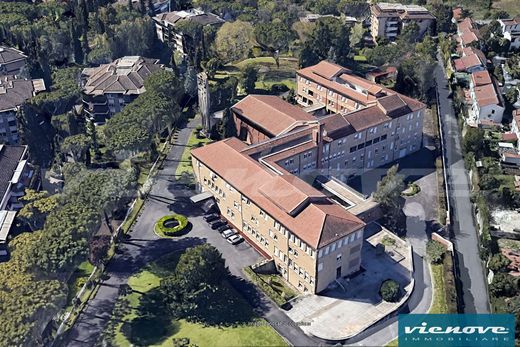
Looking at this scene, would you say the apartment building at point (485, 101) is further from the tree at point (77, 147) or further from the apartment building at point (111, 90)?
the tree at point (77, 147)

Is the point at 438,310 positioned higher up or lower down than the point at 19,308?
lower down

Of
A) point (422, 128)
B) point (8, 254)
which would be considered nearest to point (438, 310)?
point (422, 128)

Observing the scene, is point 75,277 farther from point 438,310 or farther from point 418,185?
point 418,185

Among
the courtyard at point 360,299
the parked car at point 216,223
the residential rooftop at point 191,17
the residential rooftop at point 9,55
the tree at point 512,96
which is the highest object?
the residential rooftop at point 191,17

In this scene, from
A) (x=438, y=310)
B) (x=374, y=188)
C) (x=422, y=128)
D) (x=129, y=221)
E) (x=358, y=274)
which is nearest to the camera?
(x=438, y=310)

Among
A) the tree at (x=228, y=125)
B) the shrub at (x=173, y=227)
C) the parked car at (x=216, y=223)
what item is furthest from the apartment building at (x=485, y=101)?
the shrub at (x=173, y=227)
